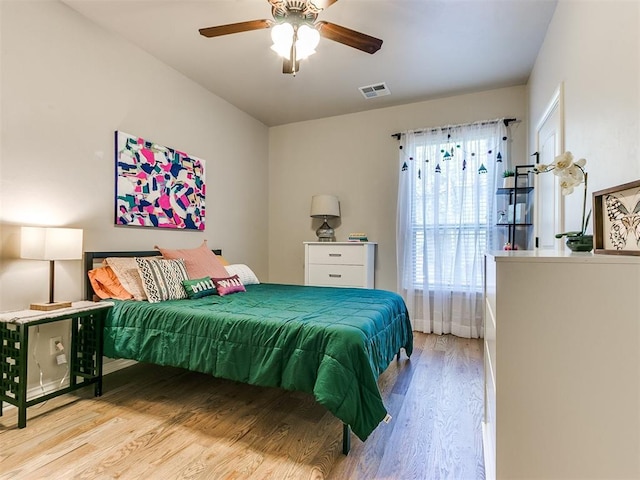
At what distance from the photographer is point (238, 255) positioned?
13.6ft

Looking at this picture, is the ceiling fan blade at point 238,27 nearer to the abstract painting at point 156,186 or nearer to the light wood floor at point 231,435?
the abstract painting at point 156,186

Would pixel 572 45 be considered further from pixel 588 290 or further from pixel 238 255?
pixel 238 255

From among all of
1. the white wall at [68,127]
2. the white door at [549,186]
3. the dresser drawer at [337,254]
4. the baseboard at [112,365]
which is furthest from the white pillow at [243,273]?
the white door at [549,186]

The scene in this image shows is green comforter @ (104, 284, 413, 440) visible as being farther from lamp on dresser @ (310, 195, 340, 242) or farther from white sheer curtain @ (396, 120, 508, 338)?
lamp on dresser @ (310, 195, 340, 242)

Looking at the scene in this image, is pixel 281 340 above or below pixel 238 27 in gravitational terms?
below

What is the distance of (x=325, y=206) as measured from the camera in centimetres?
415

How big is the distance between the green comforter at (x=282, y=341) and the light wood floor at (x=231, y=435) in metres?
0.27

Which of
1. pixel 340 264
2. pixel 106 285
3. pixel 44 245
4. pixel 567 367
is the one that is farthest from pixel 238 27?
pixel 340 264

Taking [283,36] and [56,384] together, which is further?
[56,384]

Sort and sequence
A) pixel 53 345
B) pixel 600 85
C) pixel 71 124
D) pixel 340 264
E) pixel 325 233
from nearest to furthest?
pixel 600 85 → pixel 53 345 → pixel 71 124 → pixel 340 264 → pixel 325 233

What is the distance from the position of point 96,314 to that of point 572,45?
11.2 feet

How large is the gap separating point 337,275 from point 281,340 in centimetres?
219

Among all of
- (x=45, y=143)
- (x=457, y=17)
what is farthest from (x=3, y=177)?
(x=457, y=17)

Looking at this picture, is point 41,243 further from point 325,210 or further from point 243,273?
point 325,210
